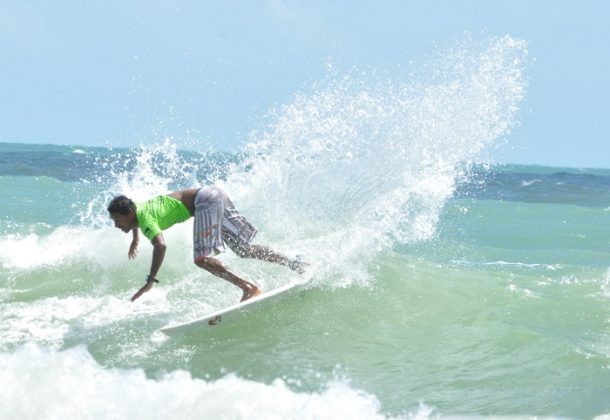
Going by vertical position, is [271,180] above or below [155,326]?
above

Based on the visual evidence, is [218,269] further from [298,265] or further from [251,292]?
[298,265]

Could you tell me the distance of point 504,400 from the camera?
20.8 feet

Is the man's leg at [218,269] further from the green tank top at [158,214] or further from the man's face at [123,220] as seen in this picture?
the man's face at [123,220]

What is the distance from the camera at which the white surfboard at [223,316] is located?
24.7 feet

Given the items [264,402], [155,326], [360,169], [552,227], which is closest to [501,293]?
[360,169]

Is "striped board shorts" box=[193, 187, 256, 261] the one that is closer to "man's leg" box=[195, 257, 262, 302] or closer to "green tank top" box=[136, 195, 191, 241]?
"man's leg" box=[195, 257, 262, 302]

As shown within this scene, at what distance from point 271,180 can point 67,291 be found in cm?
310

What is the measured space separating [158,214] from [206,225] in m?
0.47

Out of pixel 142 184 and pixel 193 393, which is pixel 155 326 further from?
pixel 142 184

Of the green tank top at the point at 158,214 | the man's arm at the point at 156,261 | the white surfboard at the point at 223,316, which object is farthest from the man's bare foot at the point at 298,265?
the man's arm at the point at 156,261

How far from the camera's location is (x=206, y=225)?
7.83 metres

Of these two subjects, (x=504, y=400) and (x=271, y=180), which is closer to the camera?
(x=504, y=400)

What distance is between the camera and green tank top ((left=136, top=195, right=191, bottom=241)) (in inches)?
290

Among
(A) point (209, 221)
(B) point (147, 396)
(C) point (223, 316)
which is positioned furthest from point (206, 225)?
(B) point (147, 396)
